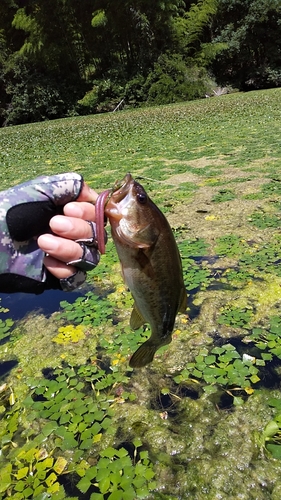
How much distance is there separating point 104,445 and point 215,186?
438cm

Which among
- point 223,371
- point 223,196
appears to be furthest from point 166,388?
point 223,196

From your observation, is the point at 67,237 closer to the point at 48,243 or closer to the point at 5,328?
the point at 48,243

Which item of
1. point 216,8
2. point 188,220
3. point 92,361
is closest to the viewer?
point 92,361

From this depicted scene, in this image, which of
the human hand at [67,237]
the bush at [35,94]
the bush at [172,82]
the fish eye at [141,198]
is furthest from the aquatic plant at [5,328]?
the bush at [35,94]

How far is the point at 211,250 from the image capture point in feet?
12.6

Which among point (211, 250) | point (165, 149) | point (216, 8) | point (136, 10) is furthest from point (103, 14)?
point (211, 250)

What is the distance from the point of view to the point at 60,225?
1.34m

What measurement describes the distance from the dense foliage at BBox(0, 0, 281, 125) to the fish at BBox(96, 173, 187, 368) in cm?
2296

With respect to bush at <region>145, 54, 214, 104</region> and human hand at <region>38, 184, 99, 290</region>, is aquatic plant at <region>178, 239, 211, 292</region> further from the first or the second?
bush at <region>145, 54, 214, 104</region>

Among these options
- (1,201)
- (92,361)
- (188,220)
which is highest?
(1,201)

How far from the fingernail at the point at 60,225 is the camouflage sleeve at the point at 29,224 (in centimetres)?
8

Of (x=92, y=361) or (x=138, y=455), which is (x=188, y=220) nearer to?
(x=92, y=361)

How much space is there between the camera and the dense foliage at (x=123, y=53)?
23062 mm

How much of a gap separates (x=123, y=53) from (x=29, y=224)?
26.6 m
